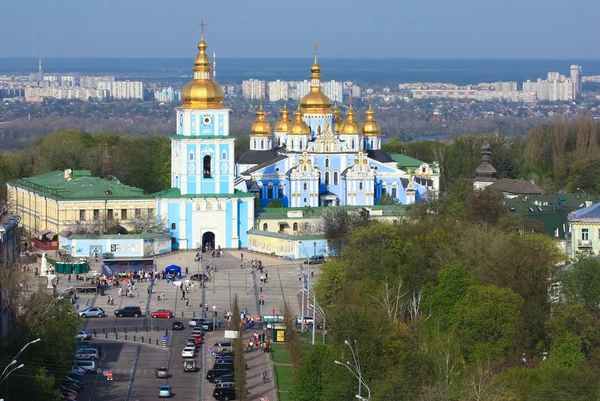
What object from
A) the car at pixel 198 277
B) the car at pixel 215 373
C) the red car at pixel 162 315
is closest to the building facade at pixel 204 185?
the car at pixel 198 277

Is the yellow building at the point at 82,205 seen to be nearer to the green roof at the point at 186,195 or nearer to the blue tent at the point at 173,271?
the green roof at the point at 186,195

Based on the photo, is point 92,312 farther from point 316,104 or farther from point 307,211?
point 316,104

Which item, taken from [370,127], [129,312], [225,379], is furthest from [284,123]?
[225,379]

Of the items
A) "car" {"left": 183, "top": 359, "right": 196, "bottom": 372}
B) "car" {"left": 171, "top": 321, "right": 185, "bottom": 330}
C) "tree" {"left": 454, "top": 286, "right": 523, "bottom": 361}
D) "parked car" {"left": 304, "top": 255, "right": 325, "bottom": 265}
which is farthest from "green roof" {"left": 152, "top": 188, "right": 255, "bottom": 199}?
"tree" {"left": 454, "top": 286, "right": 523, "bottom": 361}

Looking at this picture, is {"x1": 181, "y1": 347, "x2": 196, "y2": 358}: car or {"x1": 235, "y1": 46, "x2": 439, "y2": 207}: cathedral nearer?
{"x1": 181, "y1": 347, "x2": 196, "y2": 358}: car

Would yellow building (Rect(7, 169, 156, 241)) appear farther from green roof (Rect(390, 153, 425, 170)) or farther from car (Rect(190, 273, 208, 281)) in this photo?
green roof (Rect(390, 153, 425, 170))

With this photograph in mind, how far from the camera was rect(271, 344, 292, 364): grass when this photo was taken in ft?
133

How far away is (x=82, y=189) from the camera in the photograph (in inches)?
2468

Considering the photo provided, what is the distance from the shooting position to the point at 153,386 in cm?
3750

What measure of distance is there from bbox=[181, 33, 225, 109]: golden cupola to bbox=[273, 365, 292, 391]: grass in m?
23.0

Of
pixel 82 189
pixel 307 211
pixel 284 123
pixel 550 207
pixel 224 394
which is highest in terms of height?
pixel 284 123

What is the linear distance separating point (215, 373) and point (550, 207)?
22.8 m

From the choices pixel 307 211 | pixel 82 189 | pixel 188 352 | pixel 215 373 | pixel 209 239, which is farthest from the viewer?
pixel 307 211

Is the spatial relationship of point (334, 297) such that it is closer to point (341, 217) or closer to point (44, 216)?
point (341, 217)
